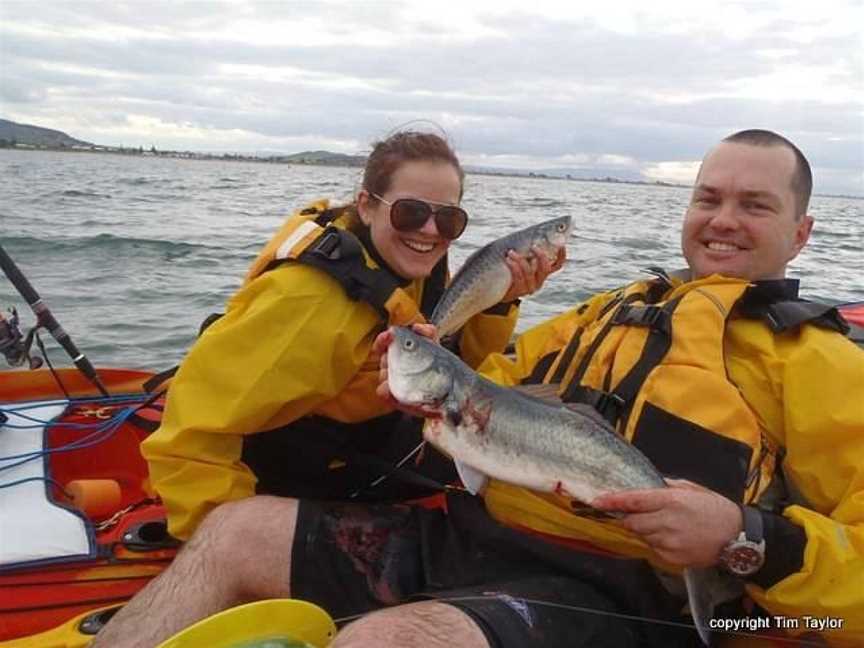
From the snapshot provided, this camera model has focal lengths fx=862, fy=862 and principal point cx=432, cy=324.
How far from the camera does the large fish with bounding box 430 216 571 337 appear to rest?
430cm

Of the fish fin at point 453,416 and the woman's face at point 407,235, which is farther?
the woman's face at point 407,235

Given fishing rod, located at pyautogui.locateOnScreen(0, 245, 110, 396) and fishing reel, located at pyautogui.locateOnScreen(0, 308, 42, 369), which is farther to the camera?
fishing rod, located at pyautogui.locateOnScreen(0, 245, 110, 396)

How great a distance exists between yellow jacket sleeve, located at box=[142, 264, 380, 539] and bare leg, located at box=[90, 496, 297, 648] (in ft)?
0.70

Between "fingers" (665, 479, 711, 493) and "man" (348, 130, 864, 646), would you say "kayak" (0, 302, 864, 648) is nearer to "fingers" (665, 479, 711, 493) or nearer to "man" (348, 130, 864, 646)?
"man" (348, 130, 864, 646)

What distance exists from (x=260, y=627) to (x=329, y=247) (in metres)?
1.76

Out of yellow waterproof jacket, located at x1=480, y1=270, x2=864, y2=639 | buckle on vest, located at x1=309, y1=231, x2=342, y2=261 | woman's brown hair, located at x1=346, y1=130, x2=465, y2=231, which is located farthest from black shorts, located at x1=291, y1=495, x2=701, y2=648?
woman's brown hair, located at x1=346, y1=130, x2=465, y2=231

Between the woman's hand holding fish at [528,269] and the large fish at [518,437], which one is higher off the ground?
the woman's hand holding fish at [528,269]

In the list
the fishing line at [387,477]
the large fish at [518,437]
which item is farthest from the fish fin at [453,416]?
the fishing line at [387,477]

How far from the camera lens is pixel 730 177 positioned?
13.1 ft

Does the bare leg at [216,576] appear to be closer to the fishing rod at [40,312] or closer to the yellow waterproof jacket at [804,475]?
the yellow waterproof jacket at [804,475]

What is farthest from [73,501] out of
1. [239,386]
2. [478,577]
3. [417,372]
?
[417,372]

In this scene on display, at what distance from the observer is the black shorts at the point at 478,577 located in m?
3.04

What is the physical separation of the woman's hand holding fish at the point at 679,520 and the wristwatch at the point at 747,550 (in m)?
0.02

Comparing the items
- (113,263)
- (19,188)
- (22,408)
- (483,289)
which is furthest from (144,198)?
(483,289)
